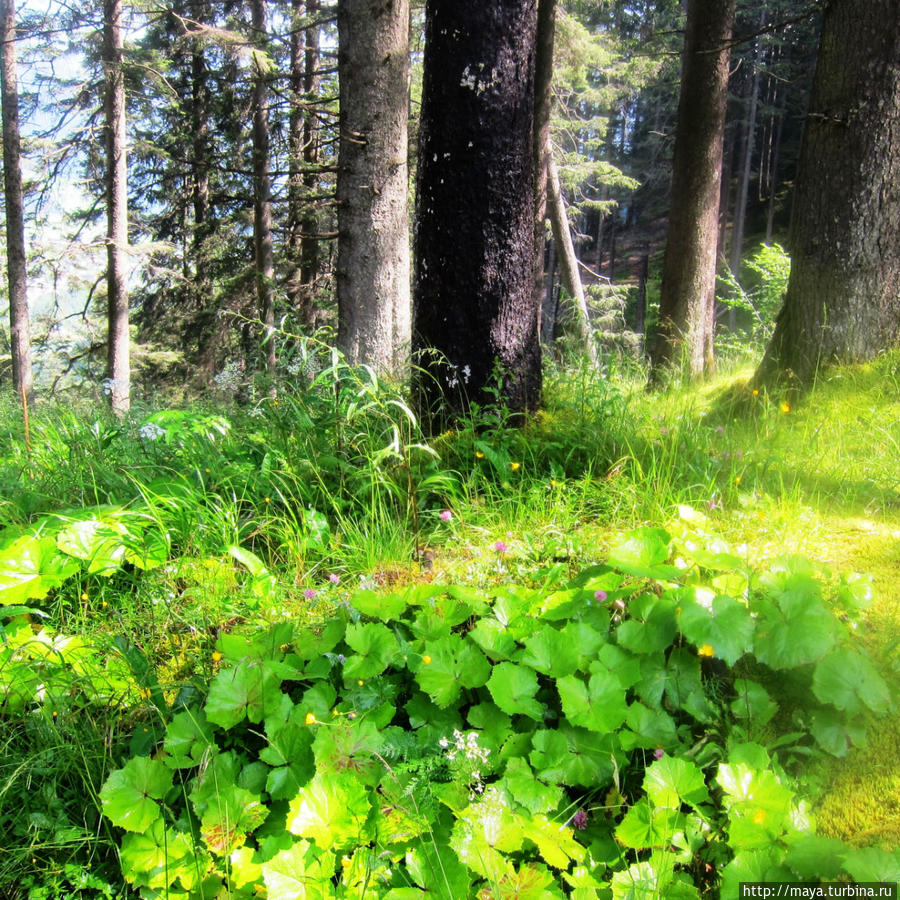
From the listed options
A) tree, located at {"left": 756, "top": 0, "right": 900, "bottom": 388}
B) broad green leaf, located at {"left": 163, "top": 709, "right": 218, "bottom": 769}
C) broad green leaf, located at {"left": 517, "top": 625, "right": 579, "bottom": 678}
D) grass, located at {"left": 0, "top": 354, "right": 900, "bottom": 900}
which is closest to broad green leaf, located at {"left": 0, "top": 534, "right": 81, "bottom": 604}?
grass, located at {"left": 0, "top": 354, "right": 900, "bottom": 900}

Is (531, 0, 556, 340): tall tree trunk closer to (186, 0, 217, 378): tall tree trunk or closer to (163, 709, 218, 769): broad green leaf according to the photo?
(163, 709, 218, 769): broad green leaf

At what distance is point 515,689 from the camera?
5.38 ft

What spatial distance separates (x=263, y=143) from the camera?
1335cm

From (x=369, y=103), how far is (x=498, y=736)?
18.6 feet

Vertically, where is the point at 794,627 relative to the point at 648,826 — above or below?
above

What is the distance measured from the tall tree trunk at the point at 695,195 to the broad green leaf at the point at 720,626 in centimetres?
535

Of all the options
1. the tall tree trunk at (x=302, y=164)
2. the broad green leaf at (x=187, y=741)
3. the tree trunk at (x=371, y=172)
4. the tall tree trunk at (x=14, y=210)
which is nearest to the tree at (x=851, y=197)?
the tree trunk at (x=371, y=172)

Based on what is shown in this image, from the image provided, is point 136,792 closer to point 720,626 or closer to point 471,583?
point 471,583

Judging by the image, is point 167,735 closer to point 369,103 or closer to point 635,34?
point 369,103

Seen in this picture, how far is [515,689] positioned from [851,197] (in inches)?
152

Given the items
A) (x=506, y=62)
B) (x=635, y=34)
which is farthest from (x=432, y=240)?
(x=635, y=34)

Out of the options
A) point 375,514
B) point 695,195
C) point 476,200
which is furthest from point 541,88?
point 375,514

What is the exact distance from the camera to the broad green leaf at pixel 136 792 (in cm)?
153

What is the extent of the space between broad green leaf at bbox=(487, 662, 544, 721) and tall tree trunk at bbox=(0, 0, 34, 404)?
15.2m
